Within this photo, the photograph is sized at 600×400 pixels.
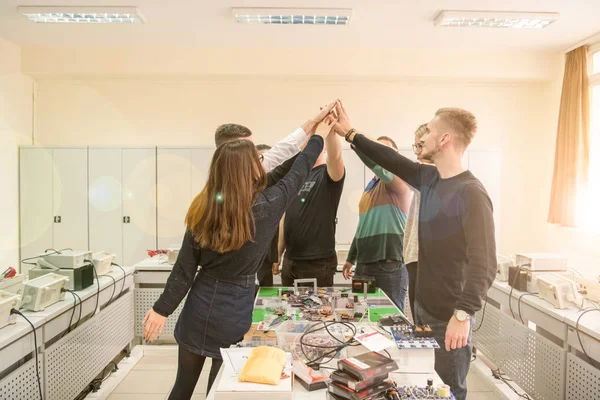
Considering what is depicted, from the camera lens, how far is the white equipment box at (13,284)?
1.90 meters

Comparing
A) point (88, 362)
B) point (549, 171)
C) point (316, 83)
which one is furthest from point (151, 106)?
point (549, 171)

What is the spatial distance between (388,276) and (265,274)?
75 centimetres

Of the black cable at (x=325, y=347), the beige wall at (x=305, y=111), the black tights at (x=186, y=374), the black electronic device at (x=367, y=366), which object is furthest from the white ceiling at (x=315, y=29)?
the black electronic device at (x=367, y=366)

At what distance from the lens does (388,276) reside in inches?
92.3

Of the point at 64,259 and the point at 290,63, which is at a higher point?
the point at 290,63

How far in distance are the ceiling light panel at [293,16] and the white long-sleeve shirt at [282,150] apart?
216 centimetres

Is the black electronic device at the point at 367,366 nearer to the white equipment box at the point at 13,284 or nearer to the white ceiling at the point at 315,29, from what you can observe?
the white equipment box at the point at 13,284

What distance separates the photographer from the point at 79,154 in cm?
441

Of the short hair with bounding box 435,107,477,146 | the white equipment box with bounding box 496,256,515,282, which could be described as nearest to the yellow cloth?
the short hair with bounding box 435,107,477,146

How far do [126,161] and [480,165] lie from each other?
406 centimetres

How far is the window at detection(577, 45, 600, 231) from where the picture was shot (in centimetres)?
411

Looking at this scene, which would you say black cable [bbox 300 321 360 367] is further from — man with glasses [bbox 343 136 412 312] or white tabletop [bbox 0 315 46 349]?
white tabletop [bbox 0 315 46 349]

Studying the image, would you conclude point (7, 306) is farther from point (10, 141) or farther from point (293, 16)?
point (10, 141)

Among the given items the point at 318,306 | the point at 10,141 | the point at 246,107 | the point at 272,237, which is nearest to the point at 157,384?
the point at 318,306
